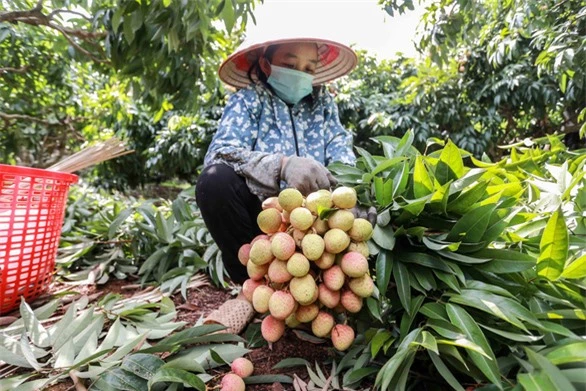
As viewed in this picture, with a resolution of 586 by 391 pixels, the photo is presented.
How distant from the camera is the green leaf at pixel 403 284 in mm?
646

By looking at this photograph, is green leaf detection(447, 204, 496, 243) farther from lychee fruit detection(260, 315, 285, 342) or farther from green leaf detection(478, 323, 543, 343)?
lychee fruit detection(260, 315, 285, 342)

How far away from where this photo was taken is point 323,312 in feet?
2.26

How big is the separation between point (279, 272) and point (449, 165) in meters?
0.40

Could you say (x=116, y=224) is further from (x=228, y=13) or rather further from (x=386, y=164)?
(x=386, y=164)

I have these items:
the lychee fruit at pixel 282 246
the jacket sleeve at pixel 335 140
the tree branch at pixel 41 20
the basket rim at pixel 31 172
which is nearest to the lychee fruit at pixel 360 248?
the lychee fruit at pixel 282 246

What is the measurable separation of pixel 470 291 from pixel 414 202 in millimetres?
175

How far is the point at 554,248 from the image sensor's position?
58 centimetres

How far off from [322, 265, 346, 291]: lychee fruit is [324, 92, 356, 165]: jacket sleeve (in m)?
0.57

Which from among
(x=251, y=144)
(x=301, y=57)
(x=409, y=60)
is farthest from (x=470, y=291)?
(x=409, y=60)

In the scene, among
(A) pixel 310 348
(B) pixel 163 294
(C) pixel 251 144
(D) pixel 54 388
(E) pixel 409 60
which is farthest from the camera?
(E) pixel 409 60

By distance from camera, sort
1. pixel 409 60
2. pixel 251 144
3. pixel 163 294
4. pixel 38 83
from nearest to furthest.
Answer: pixel 251 144, pixel 163 294, pixel 38 83, pixel 409 60

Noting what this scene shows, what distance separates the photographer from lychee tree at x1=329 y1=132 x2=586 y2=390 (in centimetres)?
54

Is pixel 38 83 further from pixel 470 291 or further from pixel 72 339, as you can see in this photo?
pixel 470 291

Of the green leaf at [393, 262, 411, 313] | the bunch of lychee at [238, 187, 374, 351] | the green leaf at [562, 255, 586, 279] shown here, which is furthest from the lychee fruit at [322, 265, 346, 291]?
the green leaf at [562, 255, 586, 279]
